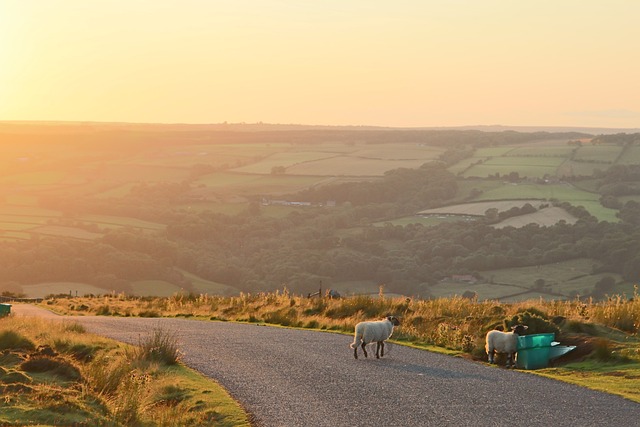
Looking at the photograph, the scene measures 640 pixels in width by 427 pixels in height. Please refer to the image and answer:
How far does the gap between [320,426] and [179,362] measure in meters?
8.49

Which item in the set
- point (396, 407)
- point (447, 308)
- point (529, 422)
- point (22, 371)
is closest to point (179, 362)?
point (22, 371)

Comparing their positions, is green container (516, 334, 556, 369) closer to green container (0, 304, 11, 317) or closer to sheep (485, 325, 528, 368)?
sheep (485, 325, 528, 368)

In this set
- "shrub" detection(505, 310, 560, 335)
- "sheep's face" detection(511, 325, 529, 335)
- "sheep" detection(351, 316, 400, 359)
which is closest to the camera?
"sheep" detection(351, 316, 400, 359)

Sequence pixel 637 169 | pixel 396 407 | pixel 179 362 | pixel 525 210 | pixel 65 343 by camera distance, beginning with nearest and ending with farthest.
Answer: pixel 396 407
pixel 179 362
pixel 65 343
pixel 525 210
pixel 637 169

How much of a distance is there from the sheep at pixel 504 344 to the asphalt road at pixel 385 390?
65 cm

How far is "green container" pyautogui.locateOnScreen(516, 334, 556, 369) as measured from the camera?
22.0 metres

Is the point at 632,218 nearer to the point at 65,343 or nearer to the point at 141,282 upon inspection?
the point at 141,282

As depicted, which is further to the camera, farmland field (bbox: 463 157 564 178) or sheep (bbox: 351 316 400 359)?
farmland field (bbox: 463 157 564 178)

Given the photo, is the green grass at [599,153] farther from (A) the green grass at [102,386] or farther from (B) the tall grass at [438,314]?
(A) the green grass at [102,386]

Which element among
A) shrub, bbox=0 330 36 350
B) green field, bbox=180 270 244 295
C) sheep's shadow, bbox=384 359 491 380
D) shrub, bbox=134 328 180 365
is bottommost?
green field, bbox=180 270 244 295

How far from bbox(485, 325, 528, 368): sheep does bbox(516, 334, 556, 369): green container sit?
0.56ft

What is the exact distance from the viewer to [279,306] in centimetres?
3850

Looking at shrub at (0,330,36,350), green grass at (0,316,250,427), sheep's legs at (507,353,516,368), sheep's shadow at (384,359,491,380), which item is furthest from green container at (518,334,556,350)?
shrub at (0,330,36,350)

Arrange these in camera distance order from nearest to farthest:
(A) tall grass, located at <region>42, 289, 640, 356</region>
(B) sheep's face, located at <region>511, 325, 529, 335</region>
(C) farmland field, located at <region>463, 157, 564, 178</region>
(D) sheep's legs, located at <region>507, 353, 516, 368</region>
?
(D) sheep's legs, located at <region>507, 353, 516, 368</region>, (B) sheep's face, located at <region>511, 325, 529, 335</region>, (A) tall grass, located at <region>42, 289, 640, 356</region>, (C) farmland field, located at <region>463, 157, 564, 178</region>
